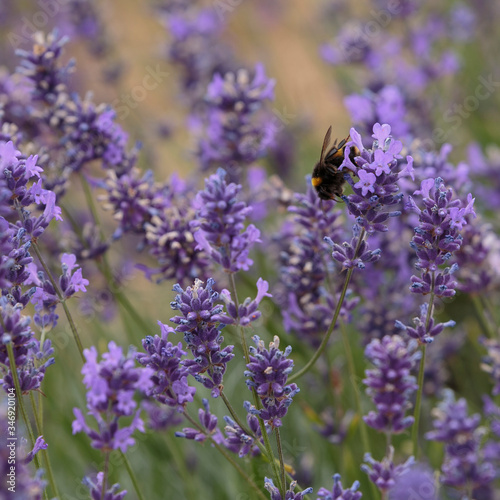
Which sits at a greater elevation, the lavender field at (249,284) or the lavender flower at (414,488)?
the lavender field at (249,284)

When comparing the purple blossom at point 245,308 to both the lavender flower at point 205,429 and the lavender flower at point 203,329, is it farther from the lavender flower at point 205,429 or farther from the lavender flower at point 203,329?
the lavender flower at point 205,429

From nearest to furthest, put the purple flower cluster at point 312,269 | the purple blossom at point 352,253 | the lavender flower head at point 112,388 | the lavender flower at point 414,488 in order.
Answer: the lavender flower head at point 112,388 < the purple blossom at point 352,253 < the lavender flower at point 414,488 < the purple flower cluster at point 312,269

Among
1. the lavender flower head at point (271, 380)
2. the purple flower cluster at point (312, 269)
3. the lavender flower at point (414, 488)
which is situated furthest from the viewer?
the purple flower cluster at point (312, 269)

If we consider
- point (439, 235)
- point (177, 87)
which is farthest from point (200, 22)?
point (439, 235)

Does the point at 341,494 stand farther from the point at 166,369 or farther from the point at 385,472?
the point at 166,369

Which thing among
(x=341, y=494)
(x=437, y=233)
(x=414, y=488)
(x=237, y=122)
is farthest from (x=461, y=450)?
(x=237, y=122)

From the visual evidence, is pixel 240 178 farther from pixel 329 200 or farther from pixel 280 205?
pixel 329 200

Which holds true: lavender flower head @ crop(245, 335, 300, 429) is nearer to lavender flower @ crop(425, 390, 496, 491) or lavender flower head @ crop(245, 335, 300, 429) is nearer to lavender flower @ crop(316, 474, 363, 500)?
lavender flower @ crop(316, 474, 363, 500)

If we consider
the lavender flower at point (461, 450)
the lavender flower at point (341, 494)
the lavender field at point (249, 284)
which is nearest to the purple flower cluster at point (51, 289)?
the lavender field at point (249, 284)

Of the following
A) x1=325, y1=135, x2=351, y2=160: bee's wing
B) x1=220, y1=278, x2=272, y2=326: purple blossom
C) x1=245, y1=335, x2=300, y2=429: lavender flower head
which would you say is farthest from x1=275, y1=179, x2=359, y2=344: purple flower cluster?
x1=245, y1=335, x2=300, y2=429: lavender flower head
